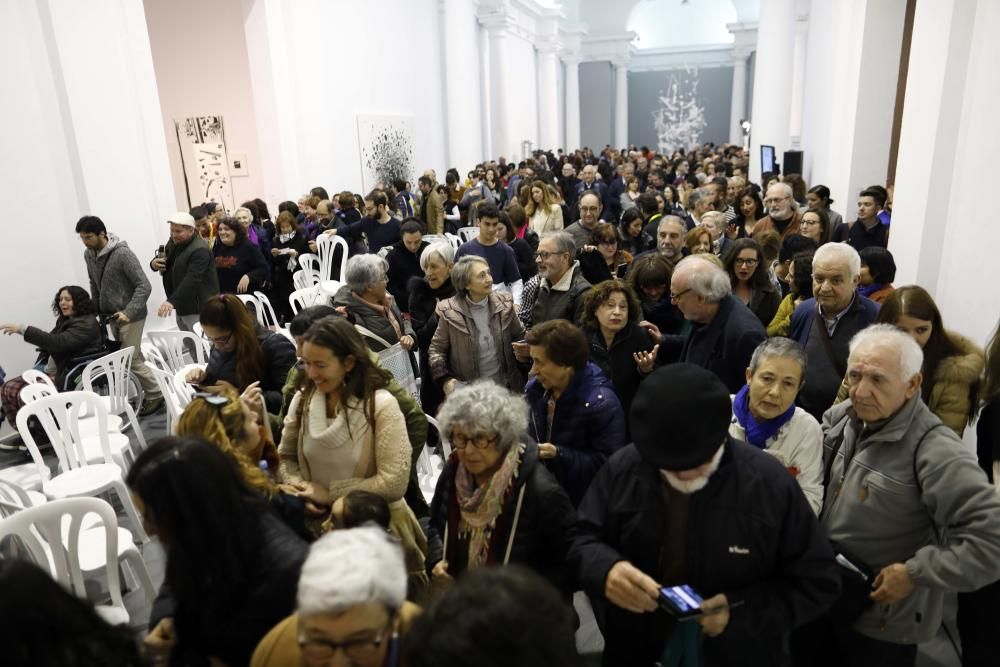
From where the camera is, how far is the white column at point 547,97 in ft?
74.4

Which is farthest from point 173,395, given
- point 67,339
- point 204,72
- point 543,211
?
point 204,72

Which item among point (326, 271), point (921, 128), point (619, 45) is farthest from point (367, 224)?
point (619, 45)

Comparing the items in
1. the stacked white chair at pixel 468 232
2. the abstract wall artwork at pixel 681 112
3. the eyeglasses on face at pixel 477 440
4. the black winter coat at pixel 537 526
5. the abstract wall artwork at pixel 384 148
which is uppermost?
the abstract wall artwork at pixel 681 112

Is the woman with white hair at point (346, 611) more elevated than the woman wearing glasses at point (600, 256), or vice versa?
the woman wearing glasses at point (600, 256)

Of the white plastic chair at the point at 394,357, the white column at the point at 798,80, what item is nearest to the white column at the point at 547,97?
the white column at the point at 798,80

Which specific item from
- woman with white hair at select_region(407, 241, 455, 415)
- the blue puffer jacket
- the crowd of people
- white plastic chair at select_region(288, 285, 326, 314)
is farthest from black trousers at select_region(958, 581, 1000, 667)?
white plastic chair at select_region(288, 285, 326, 314)

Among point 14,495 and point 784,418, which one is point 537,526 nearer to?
point 784,418

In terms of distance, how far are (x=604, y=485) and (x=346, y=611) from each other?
0.80 metres

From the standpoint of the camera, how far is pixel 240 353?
143 inches

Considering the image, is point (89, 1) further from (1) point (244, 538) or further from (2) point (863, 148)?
(2) point (863, 148)

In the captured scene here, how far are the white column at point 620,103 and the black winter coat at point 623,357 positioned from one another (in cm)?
2682

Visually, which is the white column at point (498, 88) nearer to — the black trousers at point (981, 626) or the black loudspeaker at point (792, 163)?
the black loudspeaker at point (792, 163)

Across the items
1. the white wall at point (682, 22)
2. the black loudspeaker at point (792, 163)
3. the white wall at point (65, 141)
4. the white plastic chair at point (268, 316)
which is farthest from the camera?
the white wall at point (682, 22)

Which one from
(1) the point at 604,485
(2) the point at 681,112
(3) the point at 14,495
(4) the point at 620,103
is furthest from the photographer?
(2) the point at 681,112
